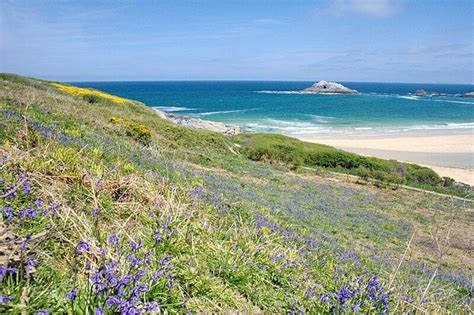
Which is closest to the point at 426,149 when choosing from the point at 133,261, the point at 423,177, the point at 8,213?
the point at 423,177

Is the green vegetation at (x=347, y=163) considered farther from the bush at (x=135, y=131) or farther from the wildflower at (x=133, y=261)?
the wildflower at (x=133, y=261)

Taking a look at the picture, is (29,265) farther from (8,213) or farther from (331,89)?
(331,89)

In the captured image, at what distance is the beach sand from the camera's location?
40.4 meters

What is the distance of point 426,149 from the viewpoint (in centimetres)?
4938

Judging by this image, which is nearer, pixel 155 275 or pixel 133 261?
pixel 155 275

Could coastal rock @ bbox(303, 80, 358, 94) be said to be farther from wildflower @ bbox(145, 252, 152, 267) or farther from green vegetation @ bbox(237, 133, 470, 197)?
wildflower @ bbox(145, 252, 152, 267)

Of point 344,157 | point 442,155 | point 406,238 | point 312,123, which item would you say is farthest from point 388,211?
point 312,123

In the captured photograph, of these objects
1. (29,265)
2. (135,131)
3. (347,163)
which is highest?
(29,265)

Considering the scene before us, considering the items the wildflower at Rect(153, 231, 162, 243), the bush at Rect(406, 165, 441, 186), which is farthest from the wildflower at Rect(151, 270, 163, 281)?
the bush at Rect(406, 165, 441, 186)

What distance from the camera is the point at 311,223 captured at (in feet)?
39.2

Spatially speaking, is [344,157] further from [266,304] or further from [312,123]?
[312,123]

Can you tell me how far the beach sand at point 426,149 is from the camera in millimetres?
40438

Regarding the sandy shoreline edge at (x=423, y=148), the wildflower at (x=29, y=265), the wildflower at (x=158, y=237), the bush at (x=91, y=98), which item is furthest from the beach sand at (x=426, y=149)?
the wildflower at (x=29, y=265)

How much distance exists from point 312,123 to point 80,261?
75963 mm
